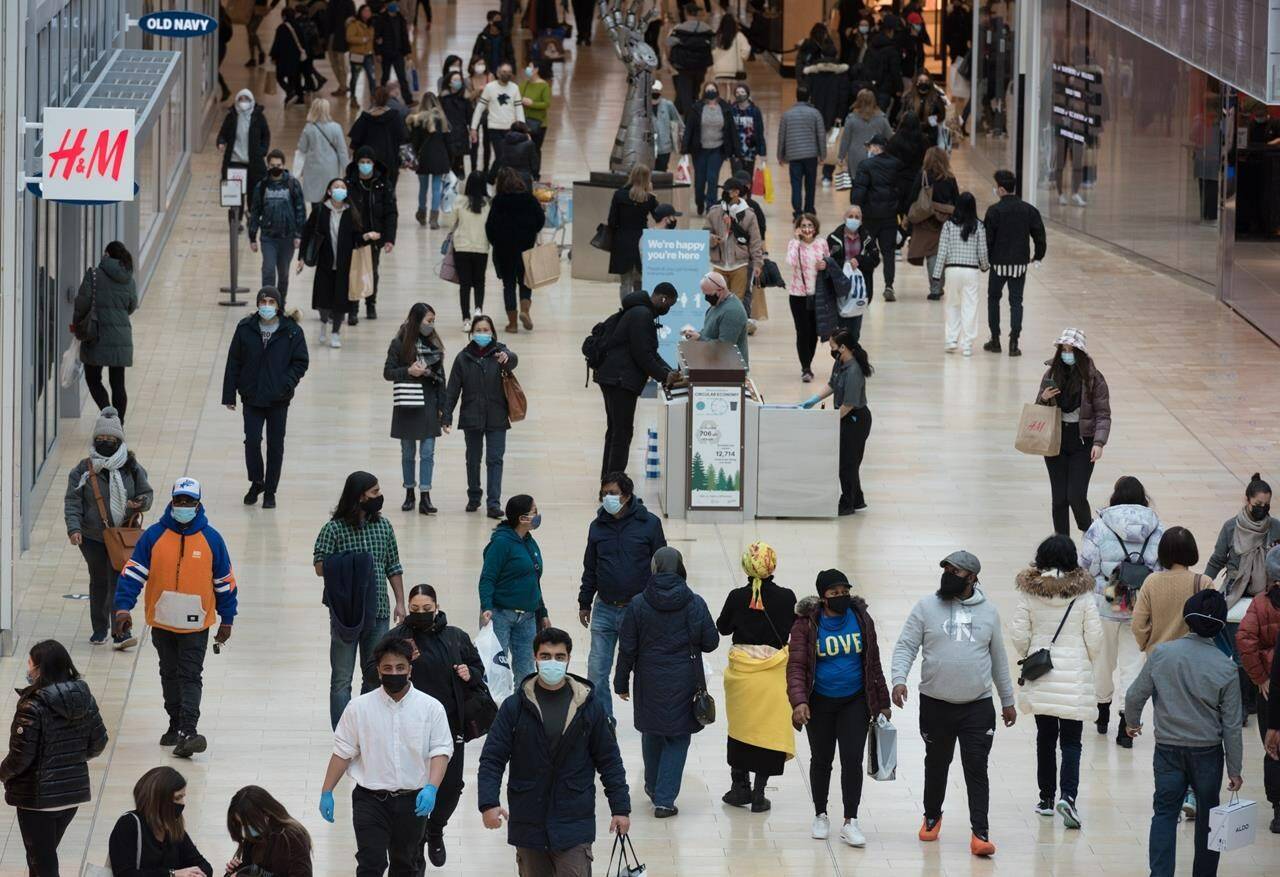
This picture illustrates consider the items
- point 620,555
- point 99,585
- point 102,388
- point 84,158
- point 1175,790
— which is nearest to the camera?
point 1175,790

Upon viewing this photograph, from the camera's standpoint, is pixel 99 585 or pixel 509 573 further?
pixel 99 585

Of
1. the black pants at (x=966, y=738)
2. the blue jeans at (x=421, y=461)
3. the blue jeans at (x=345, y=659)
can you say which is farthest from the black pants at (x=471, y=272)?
the black pants at (x=966, y=738)

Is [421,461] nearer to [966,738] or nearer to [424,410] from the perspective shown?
Answer: [424,410]

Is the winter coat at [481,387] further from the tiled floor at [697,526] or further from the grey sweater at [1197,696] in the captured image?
the grey sweater at [1197,696]

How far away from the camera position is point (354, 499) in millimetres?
12164

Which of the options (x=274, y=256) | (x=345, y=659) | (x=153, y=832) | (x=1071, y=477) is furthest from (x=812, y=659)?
(x=274, y=256)

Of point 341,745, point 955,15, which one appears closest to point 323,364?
point 341,745

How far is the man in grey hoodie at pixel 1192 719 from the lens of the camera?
34.9 feet

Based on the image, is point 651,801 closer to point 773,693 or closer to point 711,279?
point 773,693

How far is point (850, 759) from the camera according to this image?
37.5 feet

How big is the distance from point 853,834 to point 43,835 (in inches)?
148

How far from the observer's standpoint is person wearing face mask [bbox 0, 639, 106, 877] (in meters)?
10.2

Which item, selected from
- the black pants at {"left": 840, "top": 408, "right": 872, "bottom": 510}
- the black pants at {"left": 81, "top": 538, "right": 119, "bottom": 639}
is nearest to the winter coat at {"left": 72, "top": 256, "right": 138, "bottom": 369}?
the black pants at {"left": 81, "top": 538, "right": 119, "bottom": 639}

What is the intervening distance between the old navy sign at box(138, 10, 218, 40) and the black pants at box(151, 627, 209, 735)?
8.25 m
